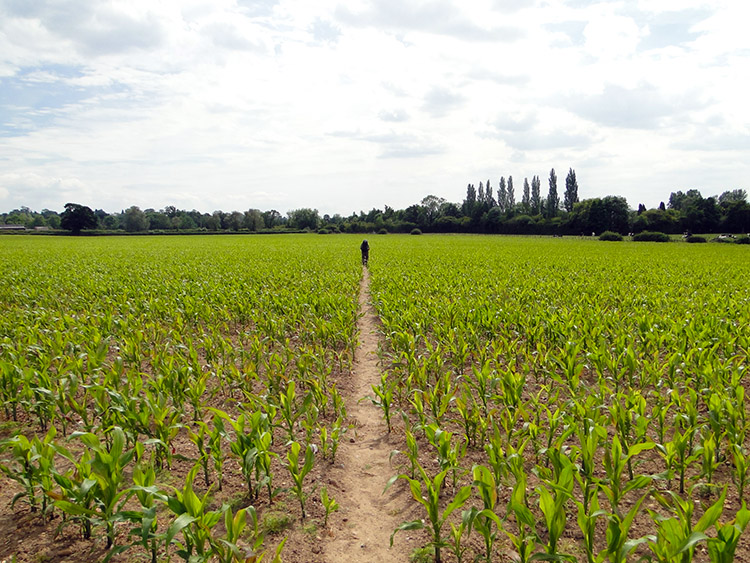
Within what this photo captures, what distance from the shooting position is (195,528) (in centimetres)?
307

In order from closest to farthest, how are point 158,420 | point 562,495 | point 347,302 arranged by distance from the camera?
point 562,495 → point 158,420 → point 347,302

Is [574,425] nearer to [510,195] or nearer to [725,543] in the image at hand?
[725,543]

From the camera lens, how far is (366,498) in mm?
4273

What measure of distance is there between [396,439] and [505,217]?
9822 centimetres

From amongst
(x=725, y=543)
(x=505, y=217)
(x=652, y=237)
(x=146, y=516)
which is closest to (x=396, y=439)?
(x=146, y=516)

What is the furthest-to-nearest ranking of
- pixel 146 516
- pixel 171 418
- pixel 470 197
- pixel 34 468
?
pixel 470 197 < pixel 171 418 < pixel 34 468 < pixel 146 516

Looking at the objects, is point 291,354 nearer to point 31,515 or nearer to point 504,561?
point 31,515

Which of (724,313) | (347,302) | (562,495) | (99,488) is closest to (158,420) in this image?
(99,488)

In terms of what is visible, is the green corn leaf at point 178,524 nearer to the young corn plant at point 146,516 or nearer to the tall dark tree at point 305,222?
the young corn plant at point 146,516

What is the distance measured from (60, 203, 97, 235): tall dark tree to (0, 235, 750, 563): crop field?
10198 cm

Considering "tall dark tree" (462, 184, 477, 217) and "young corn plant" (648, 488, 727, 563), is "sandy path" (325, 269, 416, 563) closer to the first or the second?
"young corn plant" (648, 488, 727, 563)

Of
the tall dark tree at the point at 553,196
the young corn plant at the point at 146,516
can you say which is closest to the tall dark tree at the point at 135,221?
the tall dark tree at the point at 553,196

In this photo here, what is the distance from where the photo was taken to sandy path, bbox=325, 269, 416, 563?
139 inches

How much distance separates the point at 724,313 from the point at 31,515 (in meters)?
12.8
